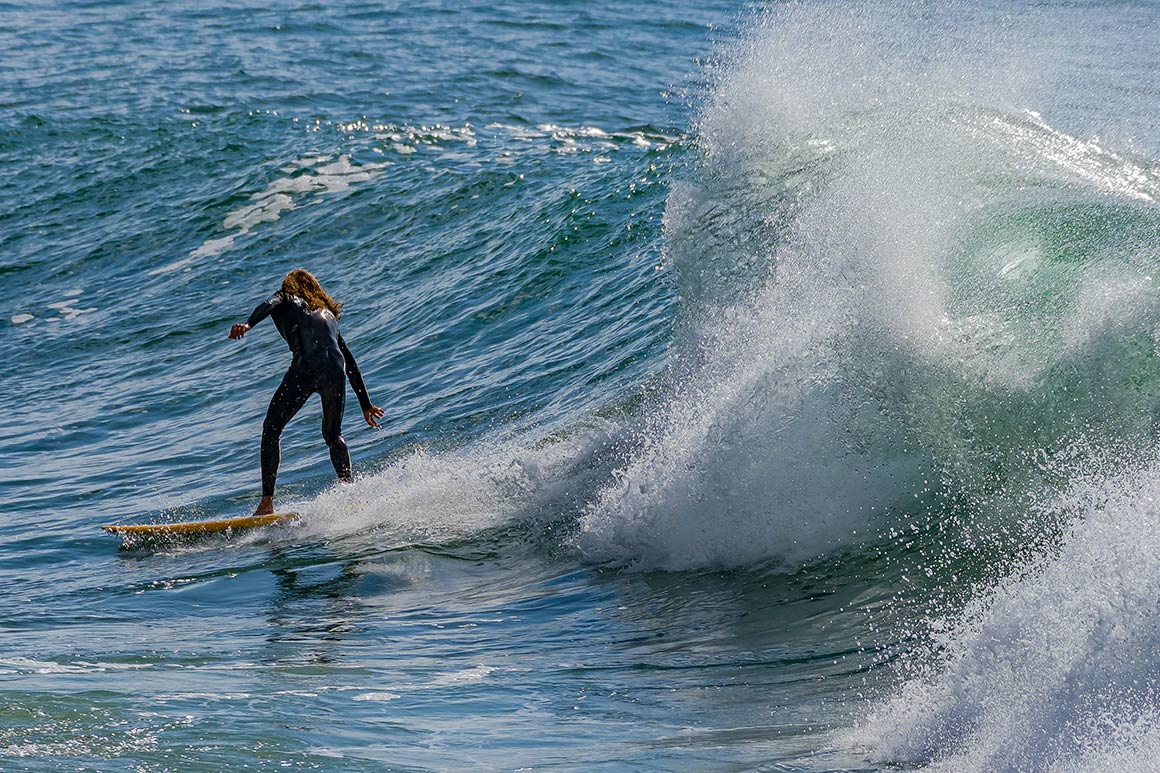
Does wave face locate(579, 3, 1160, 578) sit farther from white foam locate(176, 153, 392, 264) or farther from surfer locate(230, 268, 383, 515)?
white foam locate(176, 153, 392, 264)

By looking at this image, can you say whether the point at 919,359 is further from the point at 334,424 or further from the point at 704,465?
the point at 334,424

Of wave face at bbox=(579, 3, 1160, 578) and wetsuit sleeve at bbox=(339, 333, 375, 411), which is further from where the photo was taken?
wetsuit sleeve at bbox=(339, 333, 375, 411)

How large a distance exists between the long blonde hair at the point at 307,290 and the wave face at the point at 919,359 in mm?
2496

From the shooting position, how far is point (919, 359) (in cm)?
697

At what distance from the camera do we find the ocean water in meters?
4.78

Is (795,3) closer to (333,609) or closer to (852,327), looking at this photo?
(852,327)

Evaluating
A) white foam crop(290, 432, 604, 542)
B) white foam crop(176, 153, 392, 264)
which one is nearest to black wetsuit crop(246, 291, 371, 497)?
white foam crop(290, 432, 604, 542)

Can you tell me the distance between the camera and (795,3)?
459 inches

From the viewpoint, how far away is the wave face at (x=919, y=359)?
6691mm

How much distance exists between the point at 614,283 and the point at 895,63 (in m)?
4.09

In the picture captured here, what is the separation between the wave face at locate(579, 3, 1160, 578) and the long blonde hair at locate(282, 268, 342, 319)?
2.50 m

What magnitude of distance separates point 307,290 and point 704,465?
140 inches

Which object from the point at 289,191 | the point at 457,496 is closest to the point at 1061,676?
the point at 457,496

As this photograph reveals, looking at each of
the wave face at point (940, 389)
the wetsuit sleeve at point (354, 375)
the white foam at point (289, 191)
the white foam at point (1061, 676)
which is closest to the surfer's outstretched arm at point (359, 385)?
the wetsuit sleeve at point (354, 375)
